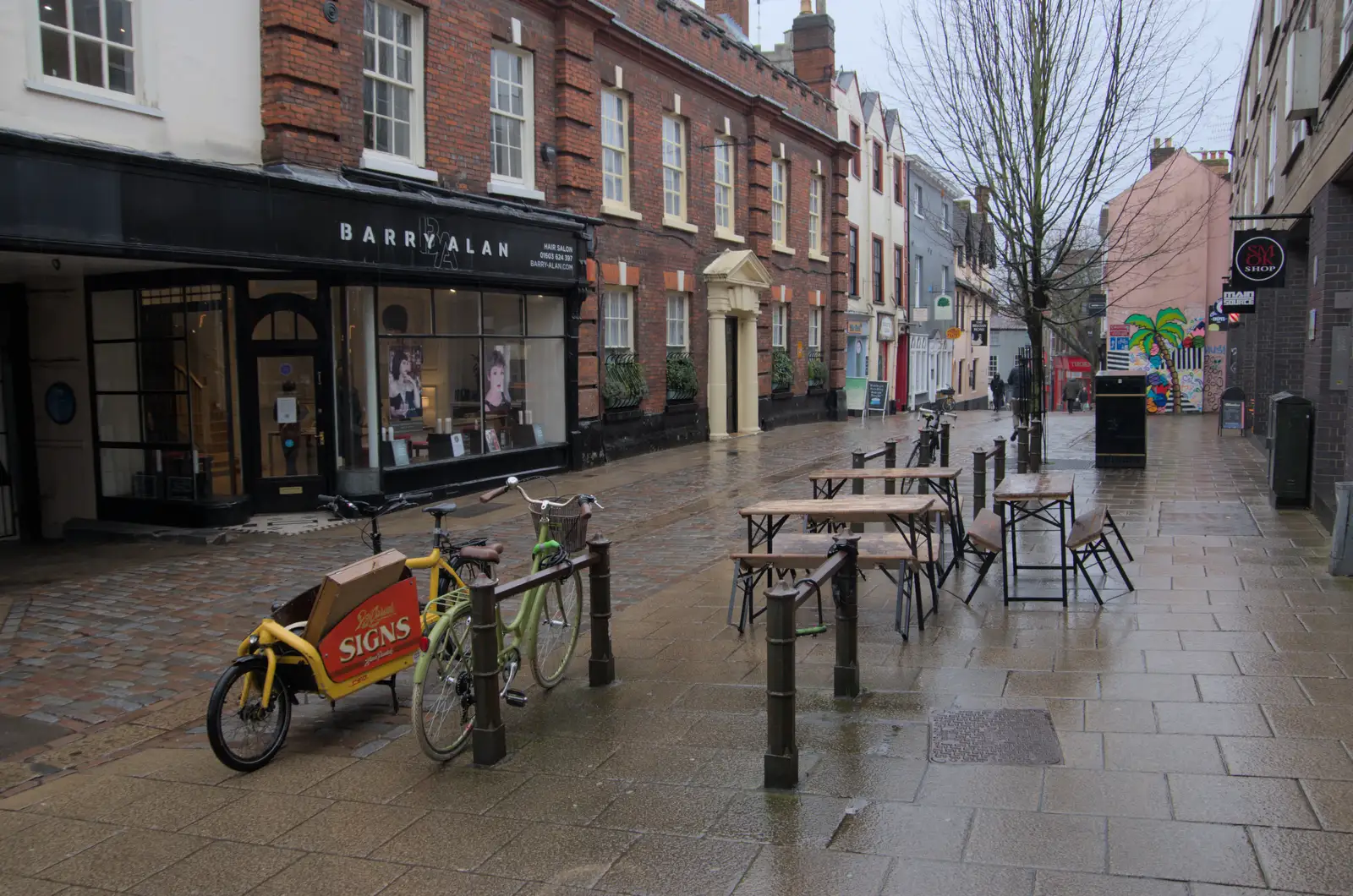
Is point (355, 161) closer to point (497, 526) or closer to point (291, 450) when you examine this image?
point (291, 450)

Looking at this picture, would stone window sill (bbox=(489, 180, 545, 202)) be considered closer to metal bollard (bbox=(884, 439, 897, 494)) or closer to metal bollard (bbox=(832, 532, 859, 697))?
metal bollard (bbox=(884, 439, 897, 494))

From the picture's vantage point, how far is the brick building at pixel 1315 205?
36.6 feet

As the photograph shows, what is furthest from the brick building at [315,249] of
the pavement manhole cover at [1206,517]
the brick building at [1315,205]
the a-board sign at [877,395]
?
the a-board sign at [877,395]

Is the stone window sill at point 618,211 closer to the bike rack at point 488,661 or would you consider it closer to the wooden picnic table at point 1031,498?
the wooden picnic table at point 1031,498

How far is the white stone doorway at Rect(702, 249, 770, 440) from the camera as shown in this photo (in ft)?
72.9

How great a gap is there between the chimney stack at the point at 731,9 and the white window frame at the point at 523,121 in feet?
48.9

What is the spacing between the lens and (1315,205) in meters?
12.6

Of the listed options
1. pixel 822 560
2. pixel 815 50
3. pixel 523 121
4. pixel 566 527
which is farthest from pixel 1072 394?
pixel 566 527

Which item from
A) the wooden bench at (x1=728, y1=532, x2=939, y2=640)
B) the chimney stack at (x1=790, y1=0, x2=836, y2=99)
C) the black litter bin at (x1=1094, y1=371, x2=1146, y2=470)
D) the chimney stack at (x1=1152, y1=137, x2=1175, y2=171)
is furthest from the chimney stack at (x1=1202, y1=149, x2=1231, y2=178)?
the wooden bench at (x1=728, y1=532, x2=939, y2=640)

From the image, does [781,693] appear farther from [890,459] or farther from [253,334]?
[253,334]

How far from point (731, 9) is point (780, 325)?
9.69 meters

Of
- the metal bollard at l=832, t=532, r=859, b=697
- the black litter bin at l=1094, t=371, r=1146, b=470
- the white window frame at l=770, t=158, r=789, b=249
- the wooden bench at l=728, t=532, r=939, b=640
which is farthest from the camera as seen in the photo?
the white window frame at l=770, t=158, r=789, b=249

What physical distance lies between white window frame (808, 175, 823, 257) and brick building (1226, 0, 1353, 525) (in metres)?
11.0

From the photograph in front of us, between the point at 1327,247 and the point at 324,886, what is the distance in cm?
1187
